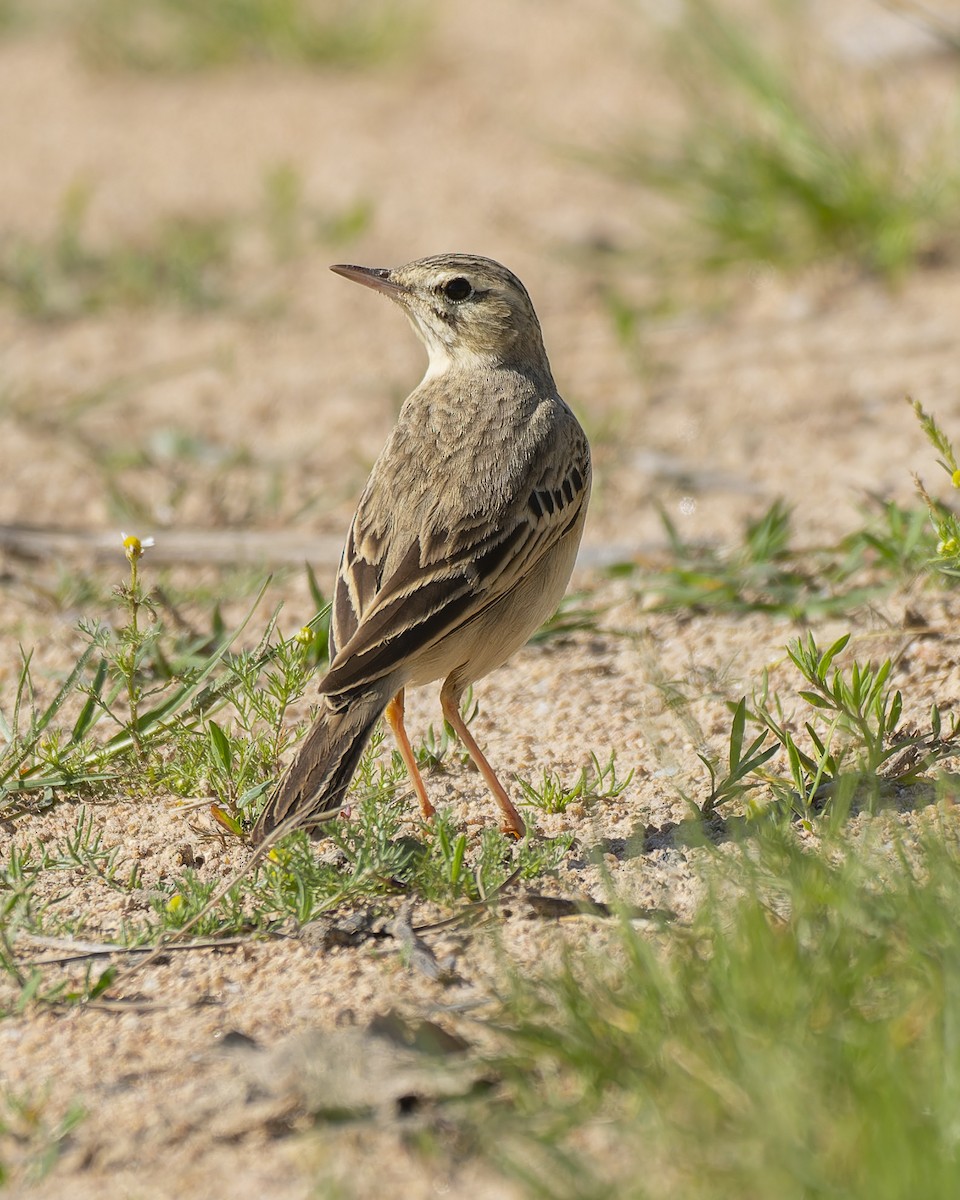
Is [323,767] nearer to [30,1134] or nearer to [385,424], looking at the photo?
[30,1134]

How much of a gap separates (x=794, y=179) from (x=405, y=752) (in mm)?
5031

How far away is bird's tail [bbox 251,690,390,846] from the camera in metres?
4.05

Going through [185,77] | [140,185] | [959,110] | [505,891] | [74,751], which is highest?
[185,77]

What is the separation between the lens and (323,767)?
4.09m

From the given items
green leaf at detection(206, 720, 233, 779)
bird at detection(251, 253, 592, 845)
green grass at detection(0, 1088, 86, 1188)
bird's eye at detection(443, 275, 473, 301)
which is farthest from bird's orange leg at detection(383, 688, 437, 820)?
bird's eye at detection(443, 275, 473, 301)

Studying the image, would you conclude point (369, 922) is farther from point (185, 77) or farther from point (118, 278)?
point (185, 77)

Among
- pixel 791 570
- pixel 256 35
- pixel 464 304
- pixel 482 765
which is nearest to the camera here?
pixel 482 765

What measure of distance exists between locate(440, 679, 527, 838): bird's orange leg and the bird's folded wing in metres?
0.36

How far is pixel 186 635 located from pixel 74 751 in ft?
2.88

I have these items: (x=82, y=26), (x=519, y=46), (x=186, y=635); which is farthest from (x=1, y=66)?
(x=186, y=635)

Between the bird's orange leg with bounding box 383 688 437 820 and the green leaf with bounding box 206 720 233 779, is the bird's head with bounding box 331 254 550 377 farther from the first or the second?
the green leaf with bounding box 206 720 233 779

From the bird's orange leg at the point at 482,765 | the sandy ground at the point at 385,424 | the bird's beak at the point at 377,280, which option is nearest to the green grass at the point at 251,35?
the sandy ground at the point at 385,424

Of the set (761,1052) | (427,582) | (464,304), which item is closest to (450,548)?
(427,582)

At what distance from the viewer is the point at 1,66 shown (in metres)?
12.5
